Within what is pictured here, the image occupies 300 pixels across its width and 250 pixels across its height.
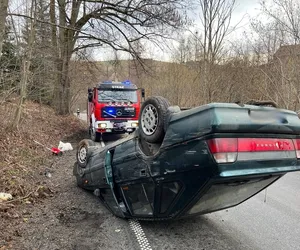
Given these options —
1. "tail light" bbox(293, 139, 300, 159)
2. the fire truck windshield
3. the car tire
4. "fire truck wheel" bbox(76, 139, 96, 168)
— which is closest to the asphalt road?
"tail light" bbox(293, 139, 300, 159)

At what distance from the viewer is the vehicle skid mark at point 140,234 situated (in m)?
3.26

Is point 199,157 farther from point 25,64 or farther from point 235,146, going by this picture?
point 25,64

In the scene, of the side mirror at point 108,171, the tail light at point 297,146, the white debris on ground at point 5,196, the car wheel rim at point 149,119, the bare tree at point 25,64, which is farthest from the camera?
the bare tree at point 25,64

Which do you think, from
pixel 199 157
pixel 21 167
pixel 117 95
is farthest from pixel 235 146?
pixel 117 95

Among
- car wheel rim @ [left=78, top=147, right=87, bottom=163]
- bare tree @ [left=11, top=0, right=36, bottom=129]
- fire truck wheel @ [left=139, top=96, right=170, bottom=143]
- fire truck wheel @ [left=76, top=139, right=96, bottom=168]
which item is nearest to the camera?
fire truck wheel @ [left=139, top=96, right=170, bottom=143]

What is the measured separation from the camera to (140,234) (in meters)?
3.57

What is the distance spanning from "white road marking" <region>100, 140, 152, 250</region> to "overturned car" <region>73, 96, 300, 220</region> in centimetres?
13

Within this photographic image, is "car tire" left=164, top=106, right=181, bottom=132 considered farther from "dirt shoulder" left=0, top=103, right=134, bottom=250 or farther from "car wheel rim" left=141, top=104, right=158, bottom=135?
"dirt shoulder" left=0, top=103, right=134, bottom=250

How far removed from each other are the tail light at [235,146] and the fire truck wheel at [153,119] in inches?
30.3

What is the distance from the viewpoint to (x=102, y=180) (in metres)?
4.30

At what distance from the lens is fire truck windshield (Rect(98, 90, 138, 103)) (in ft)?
40.0

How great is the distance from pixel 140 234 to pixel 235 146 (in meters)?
1.83

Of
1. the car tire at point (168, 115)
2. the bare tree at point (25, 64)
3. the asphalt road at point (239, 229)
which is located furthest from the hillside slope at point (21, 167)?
the car tire at point (168, 115)

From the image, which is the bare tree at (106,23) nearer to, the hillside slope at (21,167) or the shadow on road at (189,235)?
the hillside slope at (21,167)
